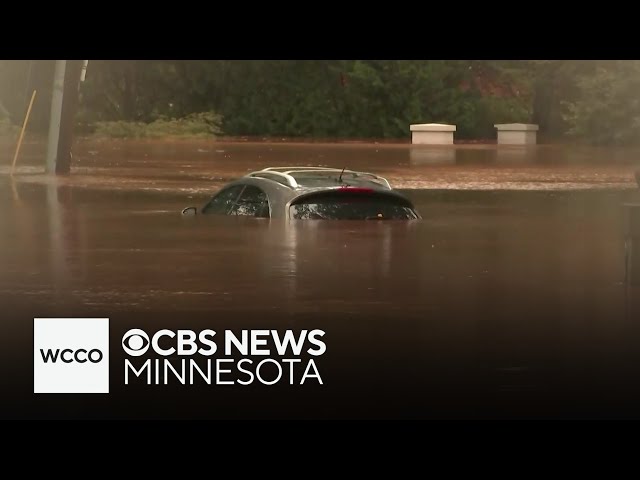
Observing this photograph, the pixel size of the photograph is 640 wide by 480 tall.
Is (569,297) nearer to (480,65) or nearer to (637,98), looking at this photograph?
(480,65)

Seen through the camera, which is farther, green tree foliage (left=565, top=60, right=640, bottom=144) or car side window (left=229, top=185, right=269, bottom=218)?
green tree foliage (left=565, top=60, right=640, bottom=144)

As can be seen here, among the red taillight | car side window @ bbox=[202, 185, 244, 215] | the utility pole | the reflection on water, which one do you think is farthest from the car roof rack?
the utility pole

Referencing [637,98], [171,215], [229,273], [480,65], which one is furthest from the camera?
[637,98]

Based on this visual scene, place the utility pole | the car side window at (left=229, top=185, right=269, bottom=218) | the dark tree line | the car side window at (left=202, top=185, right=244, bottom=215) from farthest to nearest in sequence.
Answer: the utility pole
the dark tree line
the car side window at (left=202, top=185, right=244, bottom=215)
the car side window at (left=229, top=185, right=269, bottom=218)

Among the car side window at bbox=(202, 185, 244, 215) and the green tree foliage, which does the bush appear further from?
the green tree foliage

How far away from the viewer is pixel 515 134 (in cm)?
2592

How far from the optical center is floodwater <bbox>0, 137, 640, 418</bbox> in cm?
1140

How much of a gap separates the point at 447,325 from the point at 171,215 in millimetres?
9899

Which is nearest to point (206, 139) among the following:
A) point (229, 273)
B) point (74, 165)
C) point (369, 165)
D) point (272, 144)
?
point (272, 144)

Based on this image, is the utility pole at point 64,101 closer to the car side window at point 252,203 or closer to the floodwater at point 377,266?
the floodwater at point 377,266

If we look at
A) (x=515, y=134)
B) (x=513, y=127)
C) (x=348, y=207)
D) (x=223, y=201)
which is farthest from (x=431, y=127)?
(x=348, y=207)

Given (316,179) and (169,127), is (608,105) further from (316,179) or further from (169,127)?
(316,179)

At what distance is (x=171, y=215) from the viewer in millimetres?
22172

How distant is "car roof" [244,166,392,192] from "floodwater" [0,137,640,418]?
2.42ft
